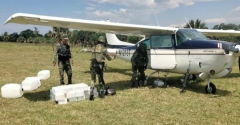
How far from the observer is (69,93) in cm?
691

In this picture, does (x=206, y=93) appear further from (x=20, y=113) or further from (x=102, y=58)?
(x=20, y=113)

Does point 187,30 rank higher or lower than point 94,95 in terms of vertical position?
higher

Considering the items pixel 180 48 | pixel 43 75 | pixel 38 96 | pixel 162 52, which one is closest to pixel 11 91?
pixel 38 96

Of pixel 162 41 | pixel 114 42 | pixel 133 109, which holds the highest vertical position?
pixel 114 42

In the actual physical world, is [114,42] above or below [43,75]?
above

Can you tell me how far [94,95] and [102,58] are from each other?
1160mm

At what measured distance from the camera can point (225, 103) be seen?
6.76 metres

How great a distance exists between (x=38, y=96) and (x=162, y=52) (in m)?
4.62

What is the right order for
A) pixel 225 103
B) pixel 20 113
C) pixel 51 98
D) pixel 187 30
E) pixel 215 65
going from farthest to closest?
pixel 187 30, pixel 215 65, pixel 51 98, pixel 225 103, pixel 20 113

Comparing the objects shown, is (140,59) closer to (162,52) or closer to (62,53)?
(162,52)

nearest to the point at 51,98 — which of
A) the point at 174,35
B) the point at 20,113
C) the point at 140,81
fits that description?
the point at 20,113

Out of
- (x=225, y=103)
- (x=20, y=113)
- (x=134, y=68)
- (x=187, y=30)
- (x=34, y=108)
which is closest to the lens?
(x=20, y=113)

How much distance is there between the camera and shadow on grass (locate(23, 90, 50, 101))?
730 centimetres

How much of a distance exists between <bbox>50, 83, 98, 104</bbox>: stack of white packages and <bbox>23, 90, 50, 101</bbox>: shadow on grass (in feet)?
1.72
